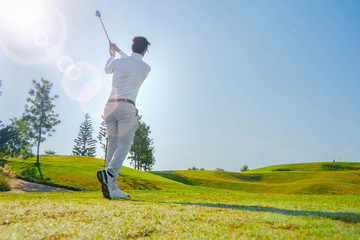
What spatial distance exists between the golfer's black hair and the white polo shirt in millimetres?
257

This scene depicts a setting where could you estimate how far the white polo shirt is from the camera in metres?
6.31

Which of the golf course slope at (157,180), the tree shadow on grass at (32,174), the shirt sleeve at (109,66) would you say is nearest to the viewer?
the shirt sleeve at (109,66)

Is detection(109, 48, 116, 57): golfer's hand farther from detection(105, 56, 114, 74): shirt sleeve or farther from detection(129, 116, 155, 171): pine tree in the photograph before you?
detection(129, 116, 155, 171): pine tree

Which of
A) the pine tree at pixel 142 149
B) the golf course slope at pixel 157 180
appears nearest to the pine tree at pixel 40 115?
the golf course slope at pixel 157 180

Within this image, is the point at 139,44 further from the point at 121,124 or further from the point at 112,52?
the point at 121,124

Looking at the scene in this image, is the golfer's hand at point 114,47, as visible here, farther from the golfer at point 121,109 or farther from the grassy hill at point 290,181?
the grassy hill at point 290,181

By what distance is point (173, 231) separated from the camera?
2740 millimetres

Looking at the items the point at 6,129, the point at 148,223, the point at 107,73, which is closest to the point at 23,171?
the point at 6,129

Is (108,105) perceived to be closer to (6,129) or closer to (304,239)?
(304,239)

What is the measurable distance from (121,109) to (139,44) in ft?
6.87

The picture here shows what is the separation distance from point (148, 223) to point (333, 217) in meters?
2.74

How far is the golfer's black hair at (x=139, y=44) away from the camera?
681cm

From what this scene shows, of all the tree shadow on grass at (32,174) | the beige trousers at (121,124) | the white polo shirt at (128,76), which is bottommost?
the tree shadow on grass at (32,174)

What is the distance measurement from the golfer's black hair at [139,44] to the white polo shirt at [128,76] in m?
0.26
